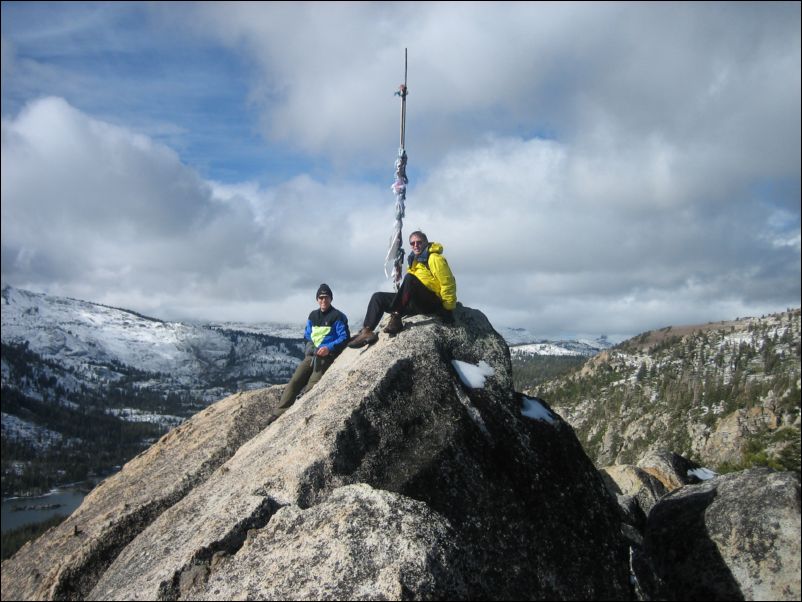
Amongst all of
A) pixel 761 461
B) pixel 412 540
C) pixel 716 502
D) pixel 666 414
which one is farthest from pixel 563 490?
pixel 666 414

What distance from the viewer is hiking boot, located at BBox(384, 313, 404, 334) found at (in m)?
13.2

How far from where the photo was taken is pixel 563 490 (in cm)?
1102

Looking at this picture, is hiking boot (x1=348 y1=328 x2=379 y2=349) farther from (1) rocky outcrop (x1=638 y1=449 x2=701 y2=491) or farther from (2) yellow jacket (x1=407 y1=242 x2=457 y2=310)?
(1) rocky outcrop (x1=638 y1=449 x2=701 y2=491)

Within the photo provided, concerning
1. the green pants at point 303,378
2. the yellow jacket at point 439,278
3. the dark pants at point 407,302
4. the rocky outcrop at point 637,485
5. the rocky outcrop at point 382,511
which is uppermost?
the yellow jacket at point 439,278

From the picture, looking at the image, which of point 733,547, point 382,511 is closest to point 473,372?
point 382,511

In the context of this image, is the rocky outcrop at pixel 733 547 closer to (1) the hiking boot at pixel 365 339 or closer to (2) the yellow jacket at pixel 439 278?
(2) the yellow jacket at pixel 439 278

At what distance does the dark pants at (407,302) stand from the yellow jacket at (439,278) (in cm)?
15

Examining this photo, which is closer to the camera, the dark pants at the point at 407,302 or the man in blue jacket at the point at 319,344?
the dark pants at the point at 407,302

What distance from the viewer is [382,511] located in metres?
8.57

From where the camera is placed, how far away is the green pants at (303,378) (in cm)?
1601

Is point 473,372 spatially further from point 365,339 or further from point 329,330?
point 329,330

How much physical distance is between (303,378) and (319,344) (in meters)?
1.21

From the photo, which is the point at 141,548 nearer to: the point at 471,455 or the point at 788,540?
the point at 471,455

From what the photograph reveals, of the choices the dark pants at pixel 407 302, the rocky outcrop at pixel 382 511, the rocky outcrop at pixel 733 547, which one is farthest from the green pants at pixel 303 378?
the rocky outcrop at pixel 733 547
